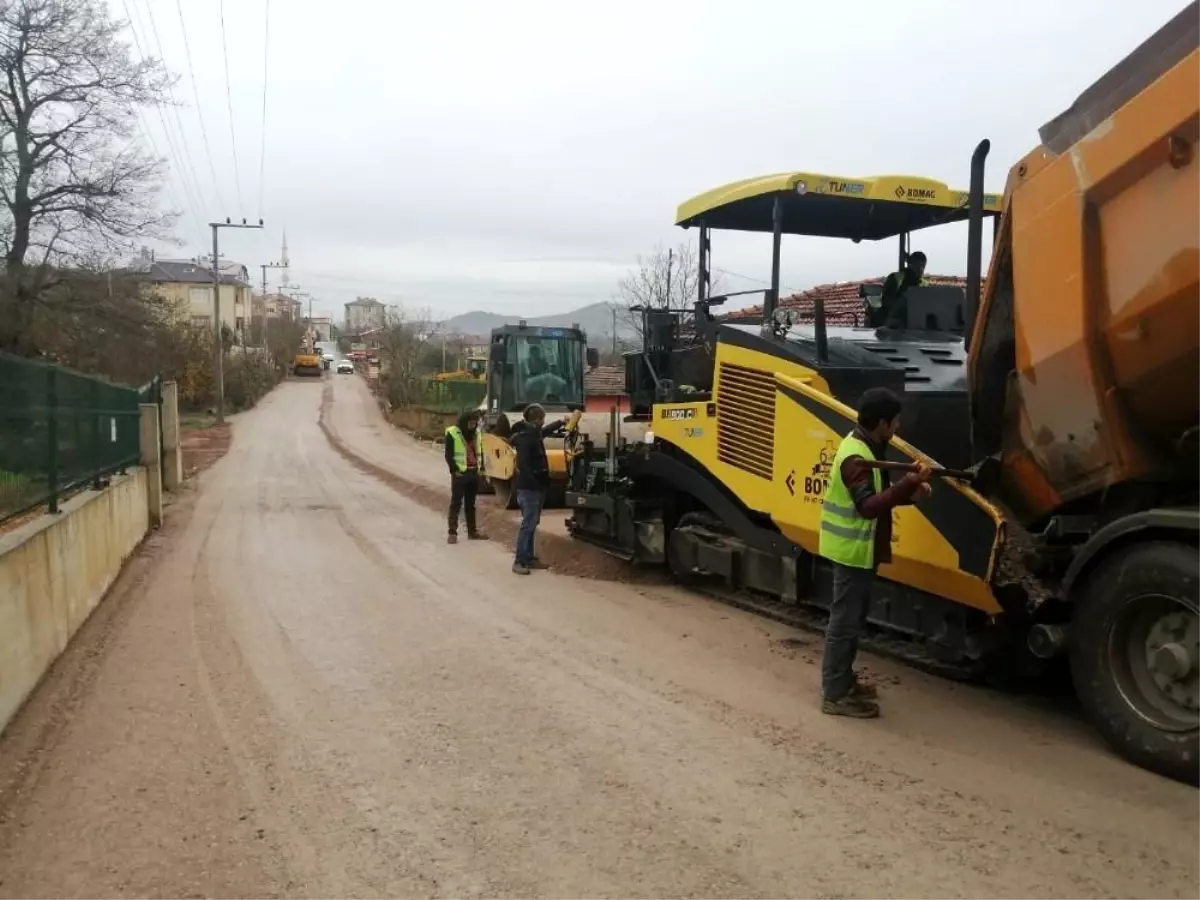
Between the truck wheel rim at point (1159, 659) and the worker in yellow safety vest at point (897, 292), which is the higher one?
the worker in yellow safety vest at point (897, 292)

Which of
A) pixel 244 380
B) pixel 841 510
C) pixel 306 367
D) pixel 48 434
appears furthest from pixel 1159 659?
pixel 306 367

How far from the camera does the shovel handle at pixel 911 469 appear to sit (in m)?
4.79

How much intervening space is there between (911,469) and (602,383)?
1618 centimetres

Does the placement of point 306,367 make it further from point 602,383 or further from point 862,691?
point 862,691

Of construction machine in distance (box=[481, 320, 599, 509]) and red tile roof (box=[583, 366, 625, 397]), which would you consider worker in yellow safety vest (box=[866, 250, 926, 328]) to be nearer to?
construction machine in distance (box=[481, 320, 599, 509])

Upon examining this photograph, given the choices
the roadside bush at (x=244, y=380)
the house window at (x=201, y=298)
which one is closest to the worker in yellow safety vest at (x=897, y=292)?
the roadside bush at (x=244, y=380)

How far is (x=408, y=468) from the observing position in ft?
79.0

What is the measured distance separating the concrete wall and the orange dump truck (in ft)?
17.0

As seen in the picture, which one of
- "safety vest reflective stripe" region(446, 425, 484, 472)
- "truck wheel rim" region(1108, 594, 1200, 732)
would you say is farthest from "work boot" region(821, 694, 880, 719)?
"safety vest reflective stripe" region(446, 425, 484, 472)

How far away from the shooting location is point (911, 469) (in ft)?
15.9

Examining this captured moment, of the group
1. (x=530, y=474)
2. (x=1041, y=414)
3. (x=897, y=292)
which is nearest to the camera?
(x=1041, y=414)

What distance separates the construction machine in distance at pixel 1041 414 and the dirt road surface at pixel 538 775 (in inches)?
17.3

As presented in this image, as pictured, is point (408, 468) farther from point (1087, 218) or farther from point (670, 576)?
point (1087, 218)

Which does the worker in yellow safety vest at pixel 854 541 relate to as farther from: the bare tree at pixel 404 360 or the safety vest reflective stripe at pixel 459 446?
the bare tree at pixel 404 360
